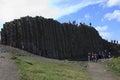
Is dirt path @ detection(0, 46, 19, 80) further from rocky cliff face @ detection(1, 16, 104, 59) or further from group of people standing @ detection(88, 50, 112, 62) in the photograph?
rocky cliff face @ detection(1, 16, 104, 59)

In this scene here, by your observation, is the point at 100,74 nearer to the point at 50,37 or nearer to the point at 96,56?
the point at 96,56

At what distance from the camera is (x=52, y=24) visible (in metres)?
89.2

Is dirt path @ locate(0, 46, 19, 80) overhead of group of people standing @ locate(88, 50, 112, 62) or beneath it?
beneath

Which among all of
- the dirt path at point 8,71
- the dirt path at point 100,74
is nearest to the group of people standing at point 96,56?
the dirt path at point 100,74

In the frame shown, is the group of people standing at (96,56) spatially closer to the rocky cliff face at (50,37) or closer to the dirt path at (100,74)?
the rocky cliff face at (50,37)

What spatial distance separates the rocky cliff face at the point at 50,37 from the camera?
260 feet

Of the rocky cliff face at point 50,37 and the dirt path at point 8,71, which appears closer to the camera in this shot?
the dirt path at point 8,71

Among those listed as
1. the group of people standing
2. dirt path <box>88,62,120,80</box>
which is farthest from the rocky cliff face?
dirt path <box>88,62,120,80</box>

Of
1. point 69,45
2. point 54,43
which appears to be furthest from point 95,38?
point 54,43

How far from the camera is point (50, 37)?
88.7 m

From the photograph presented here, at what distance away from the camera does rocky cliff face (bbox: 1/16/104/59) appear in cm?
7919

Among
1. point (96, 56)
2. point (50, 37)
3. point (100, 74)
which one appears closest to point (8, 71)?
point (100, 74)

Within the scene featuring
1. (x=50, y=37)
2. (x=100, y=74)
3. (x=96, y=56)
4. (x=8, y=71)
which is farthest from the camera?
(x=50, y=37)

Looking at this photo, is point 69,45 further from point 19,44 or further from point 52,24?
point 19,44
